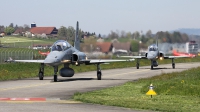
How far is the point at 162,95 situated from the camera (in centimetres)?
2389

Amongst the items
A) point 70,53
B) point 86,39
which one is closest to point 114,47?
point 86,39

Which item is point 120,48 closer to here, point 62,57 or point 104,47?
point 104,47

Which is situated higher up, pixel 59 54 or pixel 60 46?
pixel 60 46

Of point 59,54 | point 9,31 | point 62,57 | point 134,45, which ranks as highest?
point 9,31

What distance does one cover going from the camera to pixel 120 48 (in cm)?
5041

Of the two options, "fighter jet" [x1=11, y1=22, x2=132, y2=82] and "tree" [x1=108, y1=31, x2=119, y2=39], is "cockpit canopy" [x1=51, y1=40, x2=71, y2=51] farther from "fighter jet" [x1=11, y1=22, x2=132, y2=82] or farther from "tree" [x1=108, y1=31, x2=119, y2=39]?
"tree" [x1=108, y1=31, x2=119, y2=39]

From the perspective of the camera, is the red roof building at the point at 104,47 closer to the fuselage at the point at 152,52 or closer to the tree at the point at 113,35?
the tree at the point at 113,35

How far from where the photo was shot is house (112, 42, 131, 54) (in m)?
48.7

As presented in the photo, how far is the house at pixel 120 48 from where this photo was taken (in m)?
48.7

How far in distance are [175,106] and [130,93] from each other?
19.3 ft

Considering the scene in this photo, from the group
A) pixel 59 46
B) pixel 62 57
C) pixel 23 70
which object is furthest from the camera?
pixel 23 70

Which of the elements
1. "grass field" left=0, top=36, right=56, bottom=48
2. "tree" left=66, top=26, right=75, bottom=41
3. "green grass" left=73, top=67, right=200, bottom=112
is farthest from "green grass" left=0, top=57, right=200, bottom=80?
"green grass" left=73, top=67, right=200, bottom=112

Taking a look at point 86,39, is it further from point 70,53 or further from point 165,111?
point 165,111

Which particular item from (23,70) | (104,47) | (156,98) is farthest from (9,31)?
(156,98)
